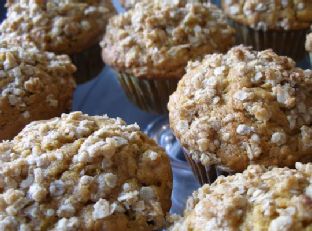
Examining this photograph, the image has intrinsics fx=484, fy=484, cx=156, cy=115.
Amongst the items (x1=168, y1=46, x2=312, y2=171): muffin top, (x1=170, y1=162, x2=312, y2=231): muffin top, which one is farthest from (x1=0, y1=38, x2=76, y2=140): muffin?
(x1=170, y1=162, x2=312, y2=231): muffin top

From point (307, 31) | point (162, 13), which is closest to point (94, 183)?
Answer: point (162, 13)

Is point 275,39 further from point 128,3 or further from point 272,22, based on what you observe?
point 128,3

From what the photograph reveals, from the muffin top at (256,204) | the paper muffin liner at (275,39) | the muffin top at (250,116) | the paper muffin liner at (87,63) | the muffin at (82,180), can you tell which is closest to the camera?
the muffin top at (256,204)

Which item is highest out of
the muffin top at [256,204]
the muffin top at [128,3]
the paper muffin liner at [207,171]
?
the muffin top at [128,3]

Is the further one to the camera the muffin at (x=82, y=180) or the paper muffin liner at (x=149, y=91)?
the paper muffin liner at (x=149, y=91)

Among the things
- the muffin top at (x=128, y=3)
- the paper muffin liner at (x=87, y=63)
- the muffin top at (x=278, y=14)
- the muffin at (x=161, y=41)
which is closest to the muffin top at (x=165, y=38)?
the muffin at (x=161, y=41)

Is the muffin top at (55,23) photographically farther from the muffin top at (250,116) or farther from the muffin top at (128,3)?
the muffin top at (250,116)

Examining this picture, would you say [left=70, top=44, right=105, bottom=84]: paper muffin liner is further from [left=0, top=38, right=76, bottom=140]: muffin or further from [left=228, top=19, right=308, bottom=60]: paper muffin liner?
[left=228, top=19, right=308, bottom=60]: paper muffin liner

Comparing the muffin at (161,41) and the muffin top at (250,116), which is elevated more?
the muffin at (161,41)
